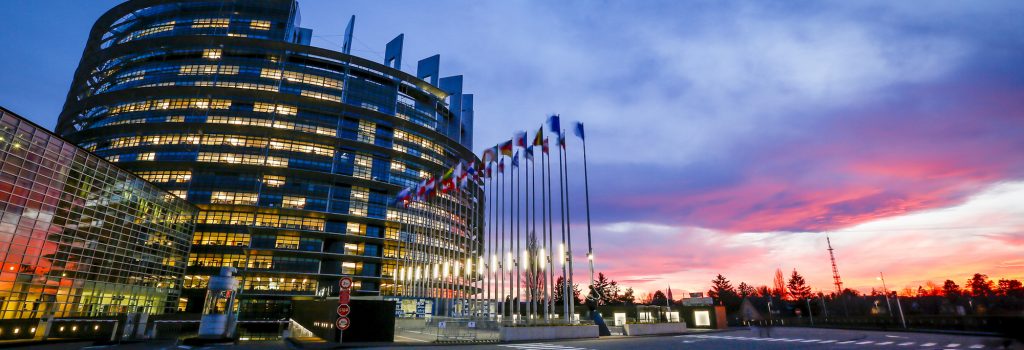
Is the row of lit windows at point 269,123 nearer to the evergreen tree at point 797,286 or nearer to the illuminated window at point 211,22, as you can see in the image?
the illuminated window at point 211,22

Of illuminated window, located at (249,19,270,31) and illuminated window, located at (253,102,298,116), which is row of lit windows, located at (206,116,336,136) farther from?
illuminated window, located at (249,19,270,31)

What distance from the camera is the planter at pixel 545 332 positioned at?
2861 cm

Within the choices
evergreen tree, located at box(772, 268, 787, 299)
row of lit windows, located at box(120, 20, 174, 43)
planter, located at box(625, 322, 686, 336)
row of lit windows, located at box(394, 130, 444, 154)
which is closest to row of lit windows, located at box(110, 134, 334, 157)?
row of lit windows, located at box(394, 130, 444, 154)

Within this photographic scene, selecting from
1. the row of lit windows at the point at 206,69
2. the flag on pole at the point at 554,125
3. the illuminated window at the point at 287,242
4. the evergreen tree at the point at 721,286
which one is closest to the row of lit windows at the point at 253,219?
the illuminated window at the point at 287,242

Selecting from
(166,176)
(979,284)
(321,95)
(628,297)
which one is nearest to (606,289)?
(628,297)

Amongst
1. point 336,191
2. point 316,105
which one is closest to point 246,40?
point 316,105

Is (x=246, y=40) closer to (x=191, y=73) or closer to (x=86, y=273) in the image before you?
(x=191, y=73)

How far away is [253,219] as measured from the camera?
7506cm

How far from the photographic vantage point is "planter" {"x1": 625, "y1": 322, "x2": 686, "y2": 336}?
37312 millimetres

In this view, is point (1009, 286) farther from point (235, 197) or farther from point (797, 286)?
point (235, 197)

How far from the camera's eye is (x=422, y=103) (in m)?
104

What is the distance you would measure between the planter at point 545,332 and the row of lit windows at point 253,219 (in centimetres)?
6176

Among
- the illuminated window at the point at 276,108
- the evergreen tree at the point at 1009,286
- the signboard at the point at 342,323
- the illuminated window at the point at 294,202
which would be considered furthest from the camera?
the evergreen tree at the point at 1009,286

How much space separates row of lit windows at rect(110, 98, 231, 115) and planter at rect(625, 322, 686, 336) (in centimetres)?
8092
